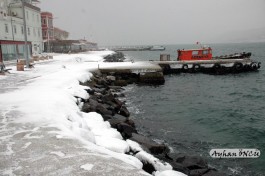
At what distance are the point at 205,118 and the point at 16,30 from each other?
40.2 metres

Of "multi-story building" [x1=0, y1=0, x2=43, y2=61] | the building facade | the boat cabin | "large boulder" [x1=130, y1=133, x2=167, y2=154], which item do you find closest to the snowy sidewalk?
"large boulder" [x1=130, y1=133, x2=167, y2=154]

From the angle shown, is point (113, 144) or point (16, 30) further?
point (16, 30)

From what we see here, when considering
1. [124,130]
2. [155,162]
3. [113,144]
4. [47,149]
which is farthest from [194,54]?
[47,149]

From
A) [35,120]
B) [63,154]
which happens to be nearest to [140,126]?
[35,120]

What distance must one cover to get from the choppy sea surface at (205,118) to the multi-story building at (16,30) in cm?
1759

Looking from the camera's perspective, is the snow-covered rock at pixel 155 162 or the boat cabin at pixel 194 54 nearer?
the snow-covered rock at pixel 155 162

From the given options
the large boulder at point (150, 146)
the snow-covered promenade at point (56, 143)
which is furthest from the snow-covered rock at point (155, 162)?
the large boulder at point (150, 146)

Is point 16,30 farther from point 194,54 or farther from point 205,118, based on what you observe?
point 205,118

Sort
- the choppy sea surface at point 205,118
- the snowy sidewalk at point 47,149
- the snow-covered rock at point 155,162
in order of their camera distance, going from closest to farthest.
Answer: the snowy sidewalk at point 47,149 → the snow-covered rock at point 155,162 → the choppy sea surface at point 205,118

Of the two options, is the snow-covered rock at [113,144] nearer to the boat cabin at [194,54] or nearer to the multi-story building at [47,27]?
the boat cabin at [194,54]

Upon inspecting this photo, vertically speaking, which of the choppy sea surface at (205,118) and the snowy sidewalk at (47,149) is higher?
the snowy sidewalk at (47,149)

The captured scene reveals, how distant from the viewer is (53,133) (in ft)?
23.8

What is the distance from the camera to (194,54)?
134 feet

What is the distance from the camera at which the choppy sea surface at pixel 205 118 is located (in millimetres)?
11214
